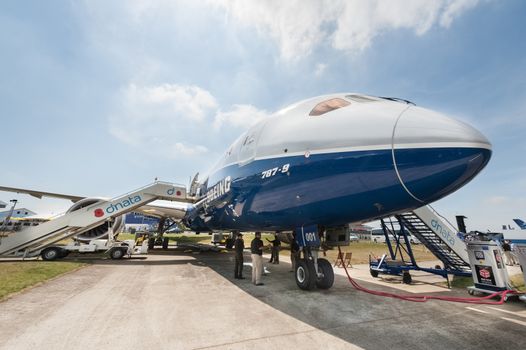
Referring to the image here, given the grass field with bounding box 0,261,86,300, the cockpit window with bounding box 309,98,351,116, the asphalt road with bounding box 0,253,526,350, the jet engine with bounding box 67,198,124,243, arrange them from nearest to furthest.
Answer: the asphalt road with bounding box 0,253,526,350, the cockpit window with bounding box 309,98,351,116, the grass field with bounding box 0,261,86,300, the jet engine with bounding box 67,198,124,243

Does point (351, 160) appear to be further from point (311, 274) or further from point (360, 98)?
point (311, 274)

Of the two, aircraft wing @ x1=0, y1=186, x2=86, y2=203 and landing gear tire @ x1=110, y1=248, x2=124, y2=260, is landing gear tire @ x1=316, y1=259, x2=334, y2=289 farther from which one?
aircraft wing @ x1=0, y1=186, x2=86, y2=203

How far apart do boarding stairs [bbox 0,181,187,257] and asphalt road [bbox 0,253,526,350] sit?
5944mm

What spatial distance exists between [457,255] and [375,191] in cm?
739

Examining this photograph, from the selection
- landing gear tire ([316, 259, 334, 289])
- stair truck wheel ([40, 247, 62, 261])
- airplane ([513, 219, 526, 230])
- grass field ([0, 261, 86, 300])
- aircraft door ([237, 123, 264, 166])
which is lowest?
grass field ([0, 261, 86, 300])

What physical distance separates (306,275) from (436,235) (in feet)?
18.1

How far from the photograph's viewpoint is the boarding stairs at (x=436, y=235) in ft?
31.3

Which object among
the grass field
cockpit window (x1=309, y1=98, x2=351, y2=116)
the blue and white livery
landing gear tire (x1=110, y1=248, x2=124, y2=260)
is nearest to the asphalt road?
the grass field

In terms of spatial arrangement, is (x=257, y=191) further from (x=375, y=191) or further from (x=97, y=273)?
(x=97, y=273)

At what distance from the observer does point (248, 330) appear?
13.8 ft

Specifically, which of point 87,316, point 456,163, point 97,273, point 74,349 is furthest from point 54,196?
point 456,163

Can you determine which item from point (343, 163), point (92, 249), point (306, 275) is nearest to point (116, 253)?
point (92, 249)

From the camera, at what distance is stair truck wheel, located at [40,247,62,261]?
12.4 metres

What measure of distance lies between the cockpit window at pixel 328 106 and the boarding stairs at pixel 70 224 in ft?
35.3
